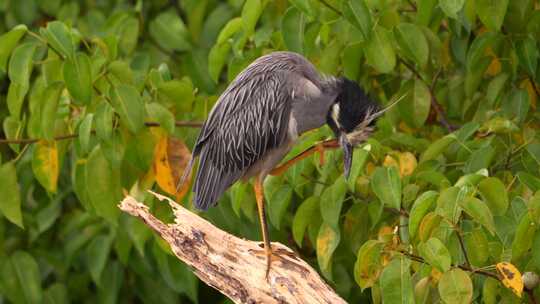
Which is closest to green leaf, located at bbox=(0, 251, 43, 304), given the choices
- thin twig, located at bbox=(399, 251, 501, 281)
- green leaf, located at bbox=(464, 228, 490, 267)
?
thin twig, located at bbox=(399, 251, 501, 281)

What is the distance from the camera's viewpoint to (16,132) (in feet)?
17.1

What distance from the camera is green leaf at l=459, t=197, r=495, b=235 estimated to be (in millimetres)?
4023

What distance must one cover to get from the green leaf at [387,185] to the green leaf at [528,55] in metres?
0.83

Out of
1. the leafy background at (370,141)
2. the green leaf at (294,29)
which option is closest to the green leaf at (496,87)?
the leafy background at (370,141)

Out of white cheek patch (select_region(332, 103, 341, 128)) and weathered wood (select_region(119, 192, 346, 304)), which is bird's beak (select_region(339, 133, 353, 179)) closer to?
white cheek patch (select_region(332, 103, 341, 128))

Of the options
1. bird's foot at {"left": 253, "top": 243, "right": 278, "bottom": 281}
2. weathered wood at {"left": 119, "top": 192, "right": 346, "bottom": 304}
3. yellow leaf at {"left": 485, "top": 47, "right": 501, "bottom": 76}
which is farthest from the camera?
yellow leaf at {"left": 485, "top": 47, "right": 501, "bottom": 76}

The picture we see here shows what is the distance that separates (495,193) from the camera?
4305 mm

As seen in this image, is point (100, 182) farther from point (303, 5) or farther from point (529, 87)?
point (529, 87)

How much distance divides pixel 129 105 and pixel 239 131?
19.2 inches

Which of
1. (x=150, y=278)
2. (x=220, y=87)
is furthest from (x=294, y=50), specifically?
(x=150, y=278)

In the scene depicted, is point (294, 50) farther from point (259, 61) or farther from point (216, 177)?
point (216, 177)

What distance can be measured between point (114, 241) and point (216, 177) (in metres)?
1.81

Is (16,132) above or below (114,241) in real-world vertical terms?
above

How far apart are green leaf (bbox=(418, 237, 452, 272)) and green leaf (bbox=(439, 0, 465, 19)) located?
1.00 metres
